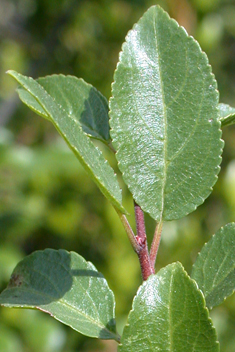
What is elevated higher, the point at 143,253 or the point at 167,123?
the point at 167,123

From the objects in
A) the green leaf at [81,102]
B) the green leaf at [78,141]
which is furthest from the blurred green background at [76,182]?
the green leaf at [78,141]

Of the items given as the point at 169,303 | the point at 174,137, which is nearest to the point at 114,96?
the point at 174,137

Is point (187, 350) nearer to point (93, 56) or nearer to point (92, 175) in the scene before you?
point (92, 175)

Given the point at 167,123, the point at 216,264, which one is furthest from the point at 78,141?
the point at 216,264

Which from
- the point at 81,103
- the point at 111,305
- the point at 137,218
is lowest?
the point at 111,305

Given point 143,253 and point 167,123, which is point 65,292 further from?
point 167,123

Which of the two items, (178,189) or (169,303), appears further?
(178,189)
